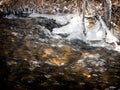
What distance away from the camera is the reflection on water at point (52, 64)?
6.97 m

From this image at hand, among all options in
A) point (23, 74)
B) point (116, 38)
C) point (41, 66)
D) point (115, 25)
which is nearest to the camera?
point (23, 74)

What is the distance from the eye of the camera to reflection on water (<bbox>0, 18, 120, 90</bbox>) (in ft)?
22.9

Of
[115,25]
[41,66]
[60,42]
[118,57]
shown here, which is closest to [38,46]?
[60,42]

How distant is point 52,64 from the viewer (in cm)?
796

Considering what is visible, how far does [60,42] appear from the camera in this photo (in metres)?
9.71

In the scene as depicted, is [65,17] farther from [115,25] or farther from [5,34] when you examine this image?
[5,34]

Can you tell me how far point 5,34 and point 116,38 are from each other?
12.5 ft

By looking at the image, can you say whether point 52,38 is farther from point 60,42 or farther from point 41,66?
point 41,66

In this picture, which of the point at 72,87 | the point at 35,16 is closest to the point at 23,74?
the point at 72,87

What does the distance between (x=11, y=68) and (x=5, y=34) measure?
286cm

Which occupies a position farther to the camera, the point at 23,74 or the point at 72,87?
the point at 23,74

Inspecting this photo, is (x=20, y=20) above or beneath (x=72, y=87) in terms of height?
above

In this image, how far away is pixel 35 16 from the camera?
41.6 feet

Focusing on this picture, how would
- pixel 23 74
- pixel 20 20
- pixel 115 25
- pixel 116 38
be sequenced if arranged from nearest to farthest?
pixel 23 74, pixel 116 38, pixel 115 25, pixel 20 20
